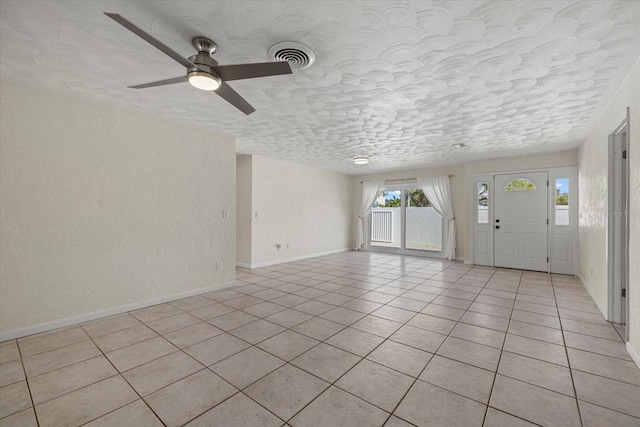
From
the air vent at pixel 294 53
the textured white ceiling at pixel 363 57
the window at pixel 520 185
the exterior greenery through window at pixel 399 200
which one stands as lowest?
the exterior greenery through window at pixel 399 200

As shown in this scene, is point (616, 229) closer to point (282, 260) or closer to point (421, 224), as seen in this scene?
point (421, 224)

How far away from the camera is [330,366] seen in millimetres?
2176

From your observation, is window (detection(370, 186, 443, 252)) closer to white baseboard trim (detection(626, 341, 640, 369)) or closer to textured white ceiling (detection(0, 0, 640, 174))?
textured white ceiling (detection(0, 0, 640, 174))

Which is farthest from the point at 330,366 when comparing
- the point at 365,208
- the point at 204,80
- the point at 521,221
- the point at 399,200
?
the point at 365,208

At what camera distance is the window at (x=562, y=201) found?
541 centimetres

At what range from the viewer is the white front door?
18.5 feet

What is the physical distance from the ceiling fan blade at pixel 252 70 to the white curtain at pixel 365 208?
672 centimetres

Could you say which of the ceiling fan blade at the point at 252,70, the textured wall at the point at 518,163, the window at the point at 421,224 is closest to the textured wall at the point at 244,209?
the ceiling fan blade at the point at 252,70

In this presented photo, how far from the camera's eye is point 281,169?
659 cm

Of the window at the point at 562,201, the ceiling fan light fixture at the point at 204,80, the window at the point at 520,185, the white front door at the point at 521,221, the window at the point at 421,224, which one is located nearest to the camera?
the ceiling fan light fixture at the point at 204,80

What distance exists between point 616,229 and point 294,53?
3839mm

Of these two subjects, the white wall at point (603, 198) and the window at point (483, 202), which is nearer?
the white wall at point (603, 198)

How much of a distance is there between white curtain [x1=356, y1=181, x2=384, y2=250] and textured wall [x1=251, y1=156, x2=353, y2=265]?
1.30 feet

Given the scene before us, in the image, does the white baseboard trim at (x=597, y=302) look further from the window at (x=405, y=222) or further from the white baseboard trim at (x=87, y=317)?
the white baseboard trim at (x=87, y=317)
